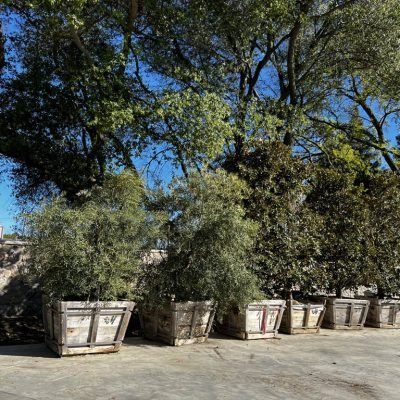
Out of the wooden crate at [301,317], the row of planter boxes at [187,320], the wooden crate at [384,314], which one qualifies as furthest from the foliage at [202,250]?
the wooden crate at [384,314]

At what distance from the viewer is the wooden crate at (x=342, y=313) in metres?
9.66

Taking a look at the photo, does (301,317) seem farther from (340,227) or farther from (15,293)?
(15,293)

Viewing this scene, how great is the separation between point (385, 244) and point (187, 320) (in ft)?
18.3

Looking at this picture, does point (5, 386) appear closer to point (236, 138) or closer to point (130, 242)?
point (130, 242)

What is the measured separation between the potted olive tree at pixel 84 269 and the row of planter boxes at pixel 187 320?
0.04ft

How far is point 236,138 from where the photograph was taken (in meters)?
10.4

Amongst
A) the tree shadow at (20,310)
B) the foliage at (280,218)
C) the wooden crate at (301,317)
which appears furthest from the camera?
the wooden crate at (301,317)

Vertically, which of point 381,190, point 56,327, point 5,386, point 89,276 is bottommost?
point 5,386

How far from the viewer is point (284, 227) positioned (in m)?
8.52

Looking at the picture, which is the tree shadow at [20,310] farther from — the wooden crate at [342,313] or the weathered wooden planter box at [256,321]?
the wooden crate at [342,313]

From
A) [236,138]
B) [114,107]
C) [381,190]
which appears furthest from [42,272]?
[381,190]

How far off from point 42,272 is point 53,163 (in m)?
4.05

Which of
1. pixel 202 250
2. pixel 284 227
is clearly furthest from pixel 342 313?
pixel 202 250

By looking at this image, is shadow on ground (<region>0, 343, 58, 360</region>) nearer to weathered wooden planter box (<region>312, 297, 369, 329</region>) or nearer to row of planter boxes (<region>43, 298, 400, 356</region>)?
row of planter boxes (<region>43, 298, 400, 356</region>)
